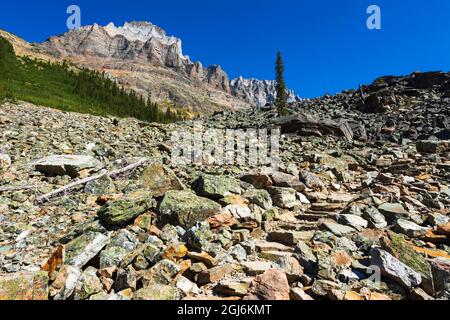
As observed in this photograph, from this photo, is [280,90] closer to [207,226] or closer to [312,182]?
[312,182]

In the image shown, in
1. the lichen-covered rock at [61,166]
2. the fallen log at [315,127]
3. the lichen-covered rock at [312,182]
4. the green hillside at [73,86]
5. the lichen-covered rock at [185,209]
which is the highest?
the green hillside at [73,86]

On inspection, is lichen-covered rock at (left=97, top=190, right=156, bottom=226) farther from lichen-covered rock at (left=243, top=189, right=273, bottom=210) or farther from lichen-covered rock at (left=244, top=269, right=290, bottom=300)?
lichen-covered rock at (left=244, top=269, right=290, bottom=300)

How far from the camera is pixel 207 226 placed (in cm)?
895

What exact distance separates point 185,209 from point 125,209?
2012mm

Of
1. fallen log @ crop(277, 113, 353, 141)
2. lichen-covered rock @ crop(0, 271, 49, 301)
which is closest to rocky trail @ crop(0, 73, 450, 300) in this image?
lichen-covered rock @ crop(0, 271, 49, 301)

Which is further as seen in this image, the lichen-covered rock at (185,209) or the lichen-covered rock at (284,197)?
the lichen-covered rock at (284,197)

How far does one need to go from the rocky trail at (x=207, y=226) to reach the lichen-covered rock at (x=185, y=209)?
0.05 meters

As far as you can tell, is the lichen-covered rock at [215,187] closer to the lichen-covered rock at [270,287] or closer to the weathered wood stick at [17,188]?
the lichen-covered rock at [270,287]

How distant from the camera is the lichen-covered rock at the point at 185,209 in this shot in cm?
987

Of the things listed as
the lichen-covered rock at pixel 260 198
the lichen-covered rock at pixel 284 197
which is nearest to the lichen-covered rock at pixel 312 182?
the lichen-covered rock at pixel 284 197

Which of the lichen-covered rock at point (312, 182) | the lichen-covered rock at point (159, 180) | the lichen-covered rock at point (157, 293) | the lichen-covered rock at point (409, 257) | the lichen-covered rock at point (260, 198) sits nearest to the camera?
the lichen-covered rock at point (157, 293)

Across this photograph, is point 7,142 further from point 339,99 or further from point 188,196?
point 339,99
